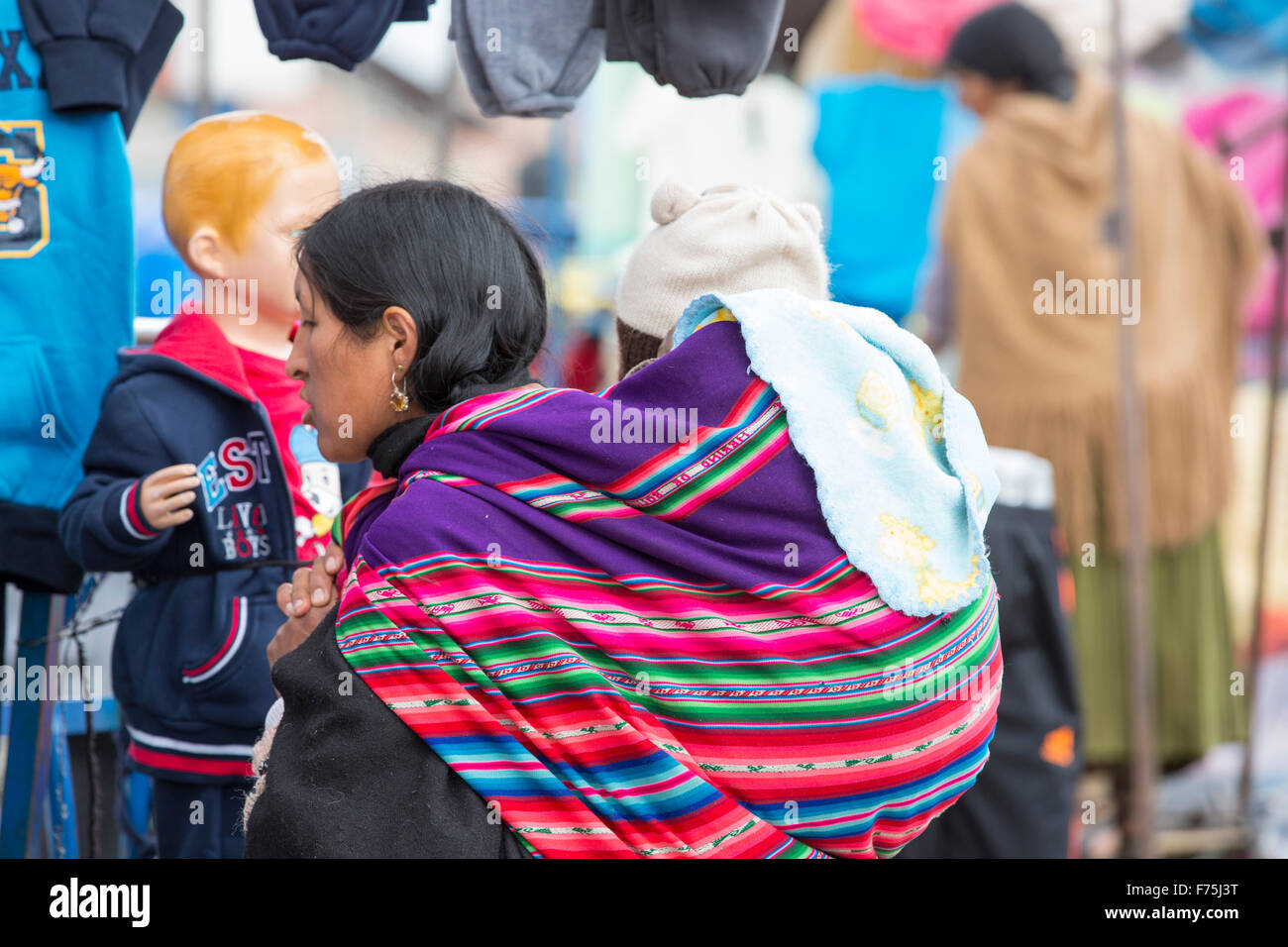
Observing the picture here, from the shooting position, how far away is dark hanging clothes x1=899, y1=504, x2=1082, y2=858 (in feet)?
9.02

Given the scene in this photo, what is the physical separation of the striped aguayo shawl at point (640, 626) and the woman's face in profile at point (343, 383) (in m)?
0.13

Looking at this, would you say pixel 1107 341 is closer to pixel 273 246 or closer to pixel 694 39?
pixel 694 39

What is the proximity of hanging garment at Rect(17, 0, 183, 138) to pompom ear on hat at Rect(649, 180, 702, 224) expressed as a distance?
2.57 feet

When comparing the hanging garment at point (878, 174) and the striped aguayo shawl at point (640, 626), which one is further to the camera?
the hanging garment at point (878, 174)

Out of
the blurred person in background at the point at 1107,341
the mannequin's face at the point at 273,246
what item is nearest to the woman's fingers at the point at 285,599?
the mannequin's face at the point at 273,246

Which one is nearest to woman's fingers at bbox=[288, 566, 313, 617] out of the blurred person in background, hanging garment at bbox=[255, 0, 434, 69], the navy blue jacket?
the navy blue jacket

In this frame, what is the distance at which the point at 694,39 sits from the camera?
6.37 feet

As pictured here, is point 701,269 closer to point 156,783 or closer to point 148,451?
point 148,451

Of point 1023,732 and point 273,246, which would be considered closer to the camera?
point 273,246

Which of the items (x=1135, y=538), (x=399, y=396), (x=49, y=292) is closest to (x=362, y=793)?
(x=399, y=396)

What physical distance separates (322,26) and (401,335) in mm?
731

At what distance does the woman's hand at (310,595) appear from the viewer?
1.44 m

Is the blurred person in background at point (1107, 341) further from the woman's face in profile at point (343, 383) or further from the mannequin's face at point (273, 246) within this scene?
the woman's face in profile at point (343, 383)

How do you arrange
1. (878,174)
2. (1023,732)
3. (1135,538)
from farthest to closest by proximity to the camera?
(878,174), (1135,538), (1023,732)
